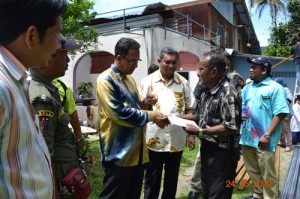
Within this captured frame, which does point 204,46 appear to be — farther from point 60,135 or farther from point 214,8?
point 60,135

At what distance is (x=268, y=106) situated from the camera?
3.60 meters

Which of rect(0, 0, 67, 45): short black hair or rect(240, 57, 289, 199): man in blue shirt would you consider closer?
rect(0, 0, 67, 45): short black hair

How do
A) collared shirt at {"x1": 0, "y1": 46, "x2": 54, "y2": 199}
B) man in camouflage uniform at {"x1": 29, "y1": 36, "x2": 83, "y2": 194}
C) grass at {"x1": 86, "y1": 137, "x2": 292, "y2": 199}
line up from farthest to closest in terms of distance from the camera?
grass at {"x1": 86, "y1": 137, "x2": 292, "y2": 199}
man in camouflage uniform at {"x1": 29, "y1": 36, "x2": 83, "y2": 194}
collared shirt at {"x1": 0, "y1": 46, "x2": 54, "y2": 199}

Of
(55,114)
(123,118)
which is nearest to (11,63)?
(55,114)

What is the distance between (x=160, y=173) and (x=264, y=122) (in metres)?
1.48

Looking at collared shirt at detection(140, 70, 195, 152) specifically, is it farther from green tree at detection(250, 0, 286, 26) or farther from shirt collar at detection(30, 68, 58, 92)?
green tree at detection(250, 0, 286, 26)

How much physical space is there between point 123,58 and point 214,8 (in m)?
12.0

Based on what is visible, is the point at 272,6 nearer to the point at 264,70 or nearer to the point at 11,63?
the point at 264,70

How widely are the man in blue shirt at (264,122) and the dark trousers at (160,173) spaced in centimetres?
103

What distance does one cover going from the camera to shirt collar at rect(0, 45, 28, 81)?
103 cm

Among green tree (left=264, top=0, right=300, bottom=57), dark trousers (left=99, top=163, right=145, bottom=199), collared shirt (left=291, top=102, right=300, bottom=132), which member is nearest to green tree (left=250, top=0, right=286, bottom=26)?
green tree (left=264, top=0, right=300, bottom=57)

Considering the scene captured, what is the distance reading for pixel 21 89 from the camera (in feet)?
3.61

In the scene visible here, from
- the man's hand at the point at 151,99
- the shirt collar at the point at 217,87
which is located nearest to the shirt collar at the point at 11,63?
the shirt collar at the point at 217,87

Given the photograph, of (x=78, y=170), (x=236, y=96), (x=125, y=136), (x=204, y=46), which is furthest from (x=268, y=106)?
(x=204, y=46)
